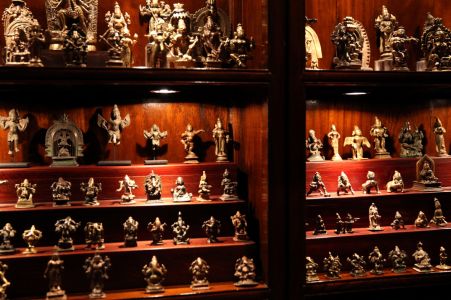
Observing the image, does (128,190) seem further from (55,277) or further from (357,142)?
(357,142)

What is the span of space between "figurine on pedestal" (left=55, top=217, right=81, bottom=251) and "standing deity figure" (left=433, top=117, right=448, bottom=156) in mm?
2001

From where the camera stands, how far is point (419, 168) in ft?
9.53

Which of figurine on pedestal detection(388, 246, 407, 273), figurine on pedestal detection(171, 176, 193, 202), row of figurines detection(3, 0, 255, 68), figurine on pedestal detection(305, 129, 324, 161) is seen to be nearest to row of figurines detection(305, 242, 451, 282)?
figurine on pedestal detection(388, 246, 407, 273)

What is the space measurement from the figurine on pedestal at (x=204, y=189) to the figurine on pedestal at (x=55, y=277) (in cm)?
72

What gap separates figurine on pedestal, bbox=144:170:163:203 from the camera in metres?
2.56

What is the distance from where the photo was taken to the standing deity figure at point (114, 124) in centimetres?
262

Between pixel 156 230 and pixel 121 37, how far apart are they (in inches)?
→ 35.8

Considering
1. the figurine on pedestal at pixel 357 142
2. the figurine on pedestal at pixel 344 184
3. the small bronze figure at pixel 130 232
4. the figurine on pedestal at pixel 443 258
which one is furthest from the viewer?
the figurine on pedestal at pixel 357 142

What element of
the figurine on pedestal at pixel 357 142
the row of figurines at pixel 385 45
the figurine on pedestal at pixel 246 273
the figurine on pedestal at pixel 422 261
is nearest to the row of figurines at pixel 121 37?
the row of figurines at pixel 385 45

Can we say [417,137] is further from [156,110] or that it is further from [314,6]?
[156,110]

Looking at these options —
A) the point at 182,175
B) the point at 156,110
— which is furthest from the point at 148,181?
the point at 156,110

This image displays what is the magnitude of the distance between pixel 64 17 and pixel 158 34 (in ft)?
1.51

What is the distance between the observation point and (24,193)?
2.43 m

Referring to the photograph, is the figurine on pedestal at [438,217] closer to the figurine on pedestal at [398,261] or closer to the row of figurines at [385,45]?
the figurine on pedestal at [398,261]
